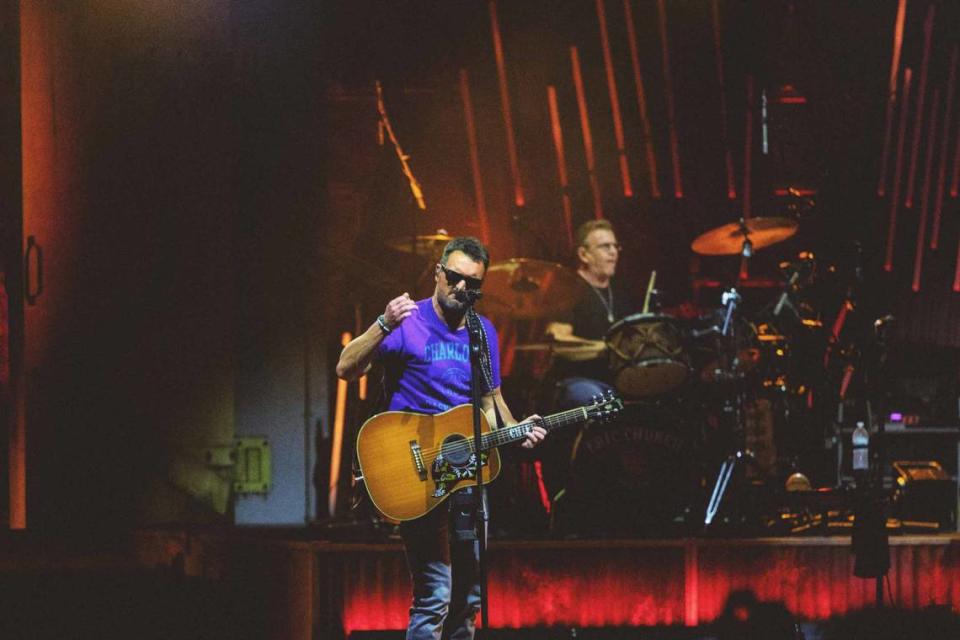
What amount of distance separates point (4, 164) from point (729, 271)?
6264 mm

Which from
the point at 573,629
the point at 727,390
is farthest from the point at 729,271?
the point at 573,629

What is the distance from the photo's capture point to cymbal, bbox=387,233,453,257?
6844 mm

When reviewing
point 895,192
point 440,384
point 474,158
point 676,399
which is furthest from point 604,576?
point 895,192

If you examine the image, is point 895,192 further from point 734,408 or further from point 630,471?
point 630,471

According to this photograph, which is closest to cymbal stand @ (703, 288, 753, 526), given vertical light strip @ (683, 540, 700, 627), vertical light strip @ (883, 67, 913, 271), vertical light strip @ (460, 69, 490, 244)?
vertical light strip @ (683, 540, 700, 627)

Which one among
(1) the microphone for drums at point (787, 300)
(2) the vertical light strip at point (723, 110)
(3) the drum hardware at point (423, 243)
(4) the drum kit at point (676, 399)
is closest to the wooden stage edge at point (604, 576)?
(4) the drum kit at point (676, 399)

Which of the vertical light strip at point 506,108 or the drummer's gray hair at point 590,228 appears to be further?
the vertical light strip at point 506,108

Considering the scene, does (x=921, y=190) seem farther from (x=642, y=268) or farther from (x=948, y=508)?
(x=948, y=508)

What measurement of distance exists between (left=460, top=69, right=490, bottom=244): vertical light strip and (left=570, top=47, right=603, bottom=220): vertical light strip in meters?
1.01

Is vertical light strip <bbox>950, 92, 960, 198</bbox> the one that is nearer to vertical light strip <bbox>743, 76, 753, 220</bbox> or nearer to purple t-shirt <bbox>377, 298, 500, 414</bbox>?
vertical light strip <bbox>743, 76, 753, 220</bbox>

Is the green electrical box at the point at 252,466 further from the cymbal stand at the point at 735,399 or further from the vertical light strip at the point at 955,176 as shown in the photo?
the vertical light strip at the point at 955,176

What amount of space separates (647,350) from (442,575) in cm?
240

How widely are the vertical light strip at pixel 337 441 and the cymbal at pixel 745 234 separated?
3048 mm

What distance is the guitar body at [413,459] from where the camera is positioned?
4.14 metres
